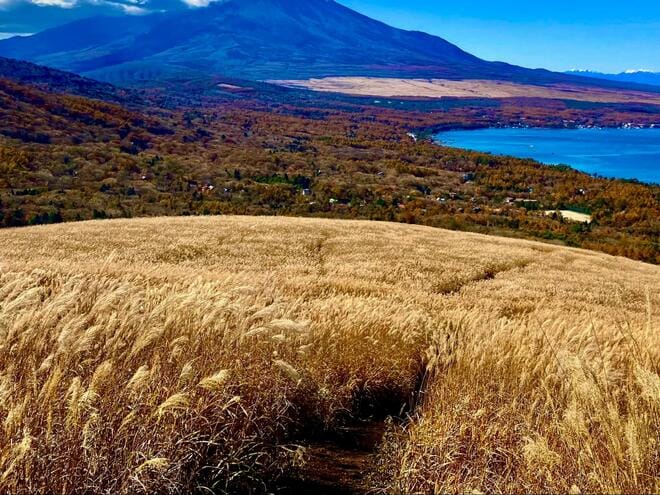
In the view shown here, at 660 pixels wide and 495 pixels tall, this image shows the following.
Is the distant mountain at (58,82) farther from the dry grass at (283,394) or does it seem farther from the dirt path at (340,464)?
the dirt path at (340,464)

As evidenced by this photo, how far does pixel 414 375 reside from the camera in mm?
6695

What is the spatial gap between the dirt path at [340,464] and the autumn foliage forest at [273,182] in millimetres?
42498

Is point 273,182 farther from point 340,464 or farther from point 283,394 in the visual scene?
point 340,464

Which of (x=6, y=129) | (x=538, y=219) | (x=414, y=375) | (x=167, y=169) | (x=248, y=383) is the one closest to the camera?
A: (x=248, y=383)

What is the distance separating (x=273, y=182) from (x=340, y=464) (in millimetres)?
75294

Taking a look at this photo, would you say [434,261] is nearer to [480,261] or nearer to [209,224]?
[480,261]

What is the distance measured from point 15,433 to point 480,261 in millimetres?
22599

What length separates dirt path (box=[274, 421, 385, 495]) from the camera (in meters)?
4.53

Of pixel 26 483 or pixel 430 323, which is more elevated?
pixel 26 483

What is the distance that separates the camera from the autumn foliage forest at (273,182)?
5459cm

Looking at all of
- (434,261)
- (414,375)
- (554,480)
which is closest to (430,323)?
(414,375)

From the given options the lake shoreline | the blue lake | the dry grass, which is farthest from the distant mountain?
the dry grass

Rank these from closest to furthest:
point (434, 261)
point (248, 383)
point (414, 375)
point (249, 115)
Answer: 1. point (248, 383)
2. point (414, 375)
3. point (434, 261)
4. point (249, 115)

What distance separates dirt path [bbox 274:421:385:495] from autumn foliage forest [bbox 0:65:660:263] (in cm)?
4250
